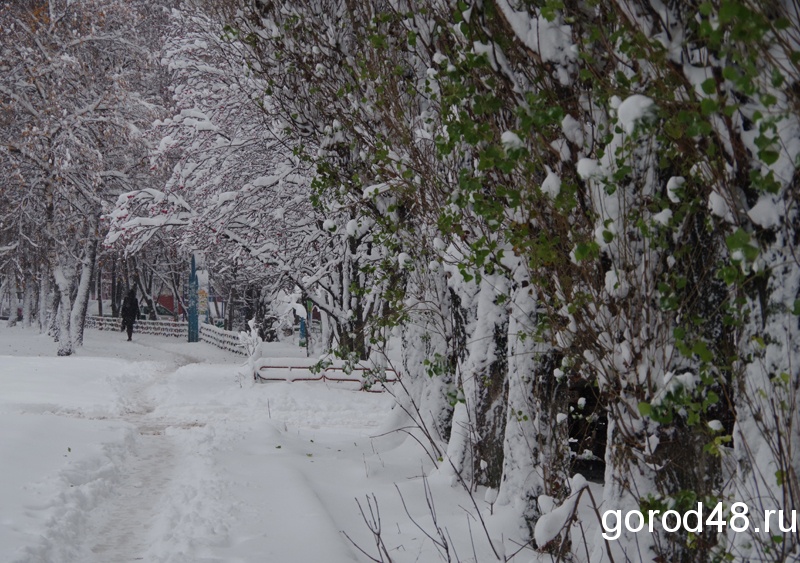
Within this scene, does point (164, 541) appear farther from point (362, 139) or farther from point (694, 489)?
point (362, 139)

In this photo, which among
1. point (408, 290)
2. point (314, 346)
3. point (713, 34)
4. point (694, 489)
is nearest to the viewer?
point (713, 34)

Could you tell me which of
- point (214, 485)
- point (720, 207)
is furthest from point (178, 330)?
point (720, 207)

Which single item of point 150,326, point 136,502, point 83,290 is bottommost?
point 136,502

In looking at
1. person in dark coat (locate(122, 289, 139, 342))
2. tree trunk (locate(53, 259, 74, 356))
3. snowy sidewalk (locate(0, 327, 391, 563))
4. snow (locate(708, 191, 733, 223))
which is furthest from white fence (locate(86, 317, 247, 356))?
snow (locate(708, 191, 733, 223))

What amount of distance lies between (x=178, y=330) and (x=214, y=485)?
114 feet

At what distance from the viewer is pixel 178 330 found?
1650 inches

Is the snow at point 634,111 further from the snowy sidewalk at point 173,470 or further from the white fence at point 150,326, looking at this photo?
the white fence at point 150,326

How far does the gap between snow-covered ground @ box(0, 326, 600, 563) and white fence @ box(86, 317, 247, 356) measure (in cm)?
1560

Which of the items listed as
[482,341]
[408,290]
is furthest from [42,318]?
[482,341]

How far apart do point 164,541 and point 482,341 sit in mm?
3569

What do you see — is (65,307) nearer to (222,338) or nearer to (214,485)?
(222,338)

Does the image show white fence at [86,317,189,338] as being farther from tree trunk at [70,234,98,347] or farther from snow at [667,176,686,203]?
snow at [667,176,686,203]

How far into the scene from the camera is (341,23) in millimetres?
10062

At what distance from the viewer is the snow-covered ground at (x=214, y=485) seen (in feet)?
21.6
